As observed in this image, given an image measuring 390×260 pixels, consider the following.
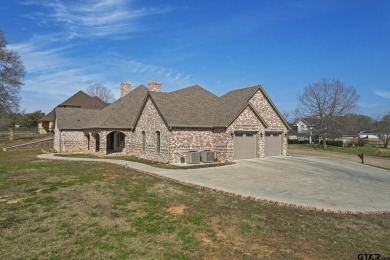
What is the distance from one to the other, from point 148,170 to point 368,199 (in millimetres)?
12425

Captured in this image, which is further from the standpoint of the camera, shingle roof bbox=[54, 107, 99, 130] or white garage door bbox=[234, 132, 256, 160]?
shingle roof bbox=[54, 107, 99, 130]

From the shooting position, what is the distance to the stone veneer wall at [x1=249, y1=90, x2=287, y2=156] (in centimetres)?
2621

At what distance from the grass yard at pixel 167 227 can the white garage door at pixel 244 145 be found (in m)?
11.9

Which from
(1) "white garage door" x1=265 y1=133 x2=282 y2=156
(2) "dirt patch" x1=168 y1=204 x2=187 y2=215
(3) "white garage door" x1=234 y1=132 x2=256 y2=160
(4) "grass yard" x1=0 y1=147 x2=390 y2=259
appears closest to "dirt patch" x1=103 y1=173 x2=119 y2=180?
(4) "grass yard" x1=0 y1=147 x2=390 y2=259

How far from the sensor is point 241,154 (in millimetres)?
24156

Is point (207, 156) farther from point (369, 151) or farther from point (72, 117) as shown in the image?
point (369, 151)

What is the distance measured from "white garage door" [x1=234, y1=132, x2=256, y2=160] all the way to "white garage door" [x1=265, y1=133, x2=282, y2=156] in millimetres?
1898

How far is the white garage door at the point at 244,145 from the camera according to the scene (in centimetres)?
2397

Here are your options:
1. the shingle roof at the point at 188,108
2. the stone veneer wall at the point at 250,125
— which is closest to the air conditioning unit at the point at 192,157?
the shingle roof at the point at 188,108

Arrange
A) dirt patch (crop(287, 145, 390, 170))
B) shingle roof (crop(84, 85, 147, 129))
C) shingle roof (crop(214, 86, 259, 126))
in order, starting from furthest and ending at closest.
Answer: shingle roof (crop(84, 85, 147, 129))
dirt patch (crop(287, 145, 390, 170))
shingle roof (crop(214, 86, 259, 126))

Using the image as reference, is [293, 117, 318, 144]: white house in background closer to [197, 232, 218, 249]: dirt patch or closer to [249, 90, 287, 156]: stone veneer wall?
[249, 90, 287, 156]: stone veneer wall

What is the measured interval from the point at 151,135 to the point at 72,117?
1547 cm

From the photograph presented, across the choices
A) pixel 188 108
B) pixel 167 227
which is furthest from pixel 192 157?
pixel 167 227

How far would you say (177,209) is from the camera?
9.83 metres
